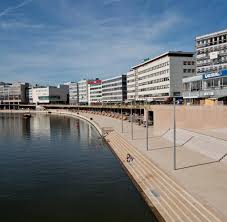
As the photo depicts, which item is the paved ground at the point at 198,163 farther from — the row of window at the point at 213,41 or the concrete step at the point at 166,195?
the row of window at the point at 213,41

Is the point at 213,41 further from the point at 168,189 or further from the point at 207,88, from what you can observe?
the point at 168,189

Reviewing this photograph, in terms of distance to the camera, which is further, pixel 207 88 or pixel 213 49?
pixel 213 49

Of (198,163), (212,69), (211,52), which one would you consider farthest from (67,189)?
(211,52)

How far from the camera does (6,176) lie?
4381 cm

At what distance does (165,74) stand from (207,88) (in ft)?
198

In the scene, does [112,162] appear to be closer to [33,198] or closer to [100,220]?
[33,198]

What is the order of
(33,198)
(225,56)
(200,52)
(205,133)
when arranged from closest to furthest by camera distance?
1. (33,198)
2. (205,133)
3. (225,56)
4. (200,52)

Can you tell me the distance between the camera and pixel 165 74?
126 metres

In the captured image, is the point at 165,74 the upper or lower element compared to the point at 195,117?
upper

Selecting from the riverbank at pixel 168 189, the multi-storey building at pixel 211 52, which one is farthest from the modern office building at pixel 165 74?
the riverbank at pixel 168 189

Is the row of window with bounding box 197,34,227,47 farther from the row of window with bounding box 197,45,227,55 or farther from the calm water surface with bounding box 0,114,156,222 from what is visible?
the calm water surface with bounding box 0,114,156,222

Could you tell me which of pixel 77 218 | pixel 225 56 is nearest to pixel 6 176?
pixel 77 218

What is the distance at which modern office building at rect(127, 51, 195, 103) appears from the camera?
121750 mm

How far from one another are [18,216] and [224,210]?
62.7 feet
